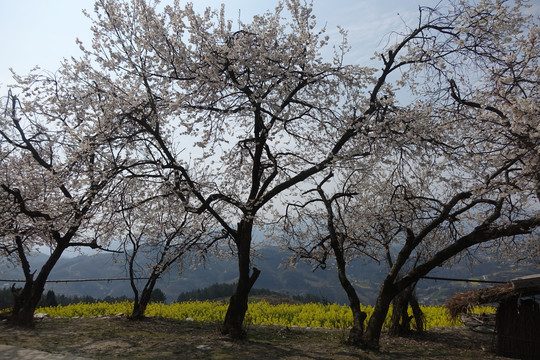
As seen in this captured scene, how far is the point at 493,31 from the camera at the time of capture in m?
7.02

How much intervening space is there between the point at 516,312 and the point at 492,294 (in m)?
0.80

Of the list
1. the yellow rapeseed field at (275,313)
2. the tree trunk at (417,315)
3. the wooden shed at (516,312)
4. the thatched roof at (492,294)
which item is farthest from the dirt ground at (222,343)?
the yellow rapeseed field at (275,313)

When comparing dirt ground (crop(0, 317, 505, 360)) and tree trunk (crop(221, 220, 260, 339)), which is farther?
tree trunk (crop(221, 220, 260, 339))

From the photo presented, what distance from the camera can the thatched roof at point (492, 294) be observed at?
727 centimetres

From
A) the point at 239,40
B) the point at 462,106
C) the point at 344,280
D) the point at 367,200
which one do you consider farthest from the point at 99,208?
the point at 462,106

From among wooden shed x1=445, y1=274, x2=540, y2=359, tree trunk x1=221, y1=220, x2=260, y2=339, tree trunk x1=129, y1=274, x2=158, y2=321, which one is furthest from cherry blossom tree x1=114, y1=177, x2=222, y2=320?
wooden shed x1=445, y1=274, x2=540, y2=359

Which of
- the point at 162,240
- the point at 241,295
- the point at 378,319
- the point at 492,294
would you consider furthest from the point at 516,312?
the point at 162,240

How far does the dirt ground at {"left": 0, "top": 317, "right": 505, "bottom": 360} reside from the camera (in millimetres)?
6539

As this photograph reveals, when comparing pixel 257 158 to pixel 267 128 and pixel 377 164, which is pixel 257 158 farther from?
pixel 377 164

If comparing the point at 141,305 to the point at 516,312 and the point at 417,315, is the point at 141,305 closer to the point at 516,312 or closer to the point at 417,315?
the point at 417,315

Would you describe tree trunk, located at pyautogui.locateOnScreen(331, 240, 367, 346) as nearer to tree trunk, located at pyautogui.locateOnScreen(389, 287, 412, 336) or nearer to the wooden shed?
tree trunk, located at pyautogui.locateOnScreen(389, 287, 412, 336)

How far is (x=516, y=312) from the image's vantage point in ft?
25.6

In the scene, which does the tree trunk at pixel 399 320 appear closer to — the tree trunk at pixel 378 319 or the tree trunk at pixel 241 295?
the tree trunk at pixel 378 319

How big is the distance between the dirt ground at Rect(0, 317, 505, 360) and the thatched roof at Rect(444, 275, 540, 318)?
0.97m
